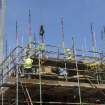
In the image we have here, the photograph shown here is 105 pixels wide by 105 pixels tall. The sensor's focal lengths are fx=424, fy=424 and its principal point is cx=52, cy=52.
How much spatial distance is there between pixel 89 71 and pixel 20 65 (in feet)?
15.7

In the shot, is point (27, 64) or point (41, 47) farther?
point (41, 47)

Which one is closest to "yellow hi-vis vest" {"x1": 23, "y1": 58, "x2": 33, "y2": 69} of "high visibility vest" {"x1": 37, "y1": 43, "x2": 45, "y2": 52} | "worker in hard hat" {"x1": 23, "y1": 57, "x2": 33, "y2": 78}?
"worker in hard hat" {"x1": 23, "y1": 57, "x2": 33, "y2": 78}

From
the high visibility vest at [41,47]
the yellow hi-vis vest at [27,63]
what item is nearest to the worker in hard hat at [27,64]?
the yellow hi-vis vest at [27,63]

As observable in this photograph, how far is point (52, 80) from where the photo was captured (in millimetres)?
22125

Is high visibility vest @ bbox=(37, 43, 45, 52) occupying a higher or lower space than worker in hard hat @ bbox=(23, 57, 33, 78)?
higher

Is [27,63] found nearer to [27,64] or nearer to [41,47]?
[27,64]

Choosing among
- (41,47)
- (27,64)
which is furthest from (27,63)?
(41,47)

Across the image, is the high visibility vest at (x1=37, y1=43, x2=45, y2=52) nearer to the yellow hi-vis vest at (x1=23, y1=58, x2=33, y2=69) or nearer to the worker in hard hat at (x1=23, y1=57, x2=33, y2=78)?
the worker in hard hat at (x1=23, y1=57, x2=33, y2=78)

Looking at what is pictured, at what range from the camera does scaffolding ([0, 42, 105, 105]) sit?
21.7 meters

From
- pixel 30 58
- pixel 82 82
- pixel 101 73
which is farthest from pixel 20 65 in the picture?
pixel 101 73

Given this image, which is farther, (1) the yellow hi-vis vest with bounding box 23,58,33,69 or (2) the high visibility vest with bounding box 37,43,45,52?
(2) the high visibility vest with bounding box 37,43,45,52

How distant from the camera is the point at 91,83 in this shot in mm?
23016

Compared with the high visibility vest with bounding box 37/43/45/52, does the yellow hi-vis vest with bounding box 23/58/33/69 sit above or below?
below

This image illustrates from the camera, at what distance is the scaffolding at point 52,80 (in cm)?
2166
